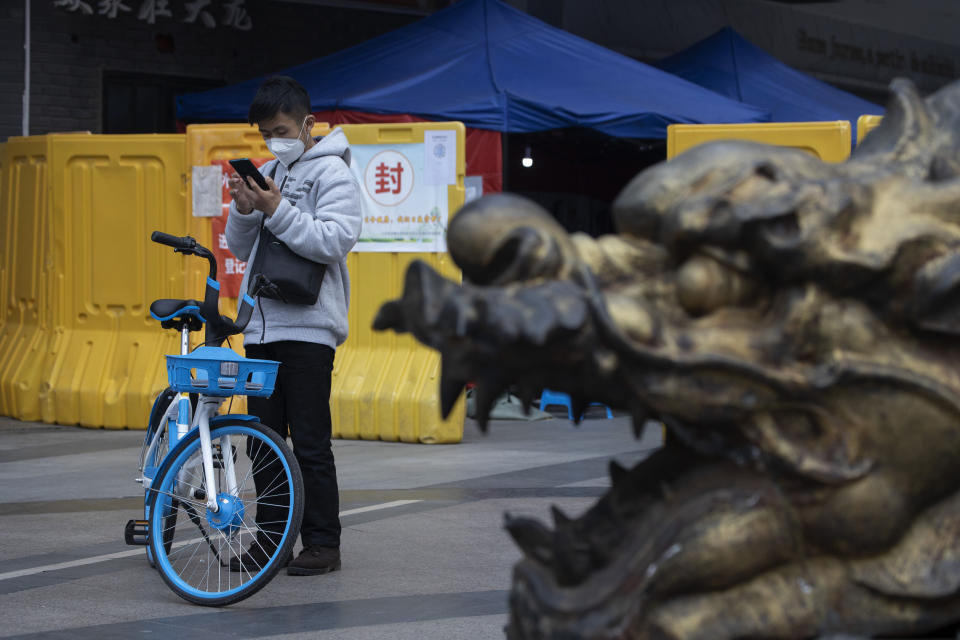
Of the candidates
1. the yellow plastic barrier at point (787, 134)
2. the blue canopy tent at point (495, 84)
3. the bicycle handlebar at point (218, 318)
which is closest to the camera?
the bicycle handlebar at point (218, 318)

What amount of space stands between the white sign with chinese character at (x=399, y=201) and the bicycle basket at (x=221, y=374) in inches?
197

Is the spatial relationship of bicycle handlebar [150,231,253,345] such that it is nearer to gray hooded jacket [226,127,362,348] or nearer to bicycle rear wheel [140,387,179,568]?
gray hooded jacket [226,127,362,348]

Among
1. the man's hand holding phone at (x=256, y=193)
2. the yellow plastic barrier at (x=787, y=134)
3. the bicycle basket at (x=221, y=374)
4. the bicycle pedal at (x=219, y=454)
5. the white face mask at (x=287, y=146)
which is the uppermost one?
the yellow plastic barrier at (x=787, y=134)

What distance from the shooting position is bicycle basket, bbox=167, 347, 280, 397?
16.0 ft

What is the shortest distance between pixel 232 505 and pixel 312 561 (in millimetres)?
513

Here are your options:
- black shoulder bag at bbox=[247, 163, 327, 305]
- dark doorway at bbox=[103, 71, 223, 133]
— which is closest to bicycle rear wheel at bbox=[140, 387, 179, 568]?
black shoulder bag at bbox=[247, 163, 327, 305]

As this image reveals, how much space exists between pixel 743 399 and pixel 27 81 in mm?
13414

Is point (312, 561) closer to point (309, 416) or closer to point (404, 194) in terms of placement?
point (309, 416)

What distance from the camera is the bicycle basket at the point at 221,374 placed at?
16.0 feet

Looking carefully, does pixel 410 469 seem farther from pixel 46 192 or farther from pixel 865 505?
pixel 865 505

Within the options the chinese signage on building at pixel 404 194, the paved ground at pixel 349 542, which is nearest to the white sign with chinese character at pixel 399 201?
the chinese signage on building at pixel 404 194

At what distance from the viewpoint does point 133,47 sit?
14469 mm

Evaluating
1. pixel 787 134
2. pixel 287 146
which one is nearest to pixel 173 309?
pixel 287 146

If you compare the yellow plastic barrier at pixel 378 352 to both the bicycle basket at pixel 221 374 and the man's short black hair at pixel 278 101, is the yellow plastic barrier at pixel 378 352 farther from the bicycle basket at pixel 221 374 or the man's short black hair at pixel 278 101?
the bicycle basket at pixel 221 374
